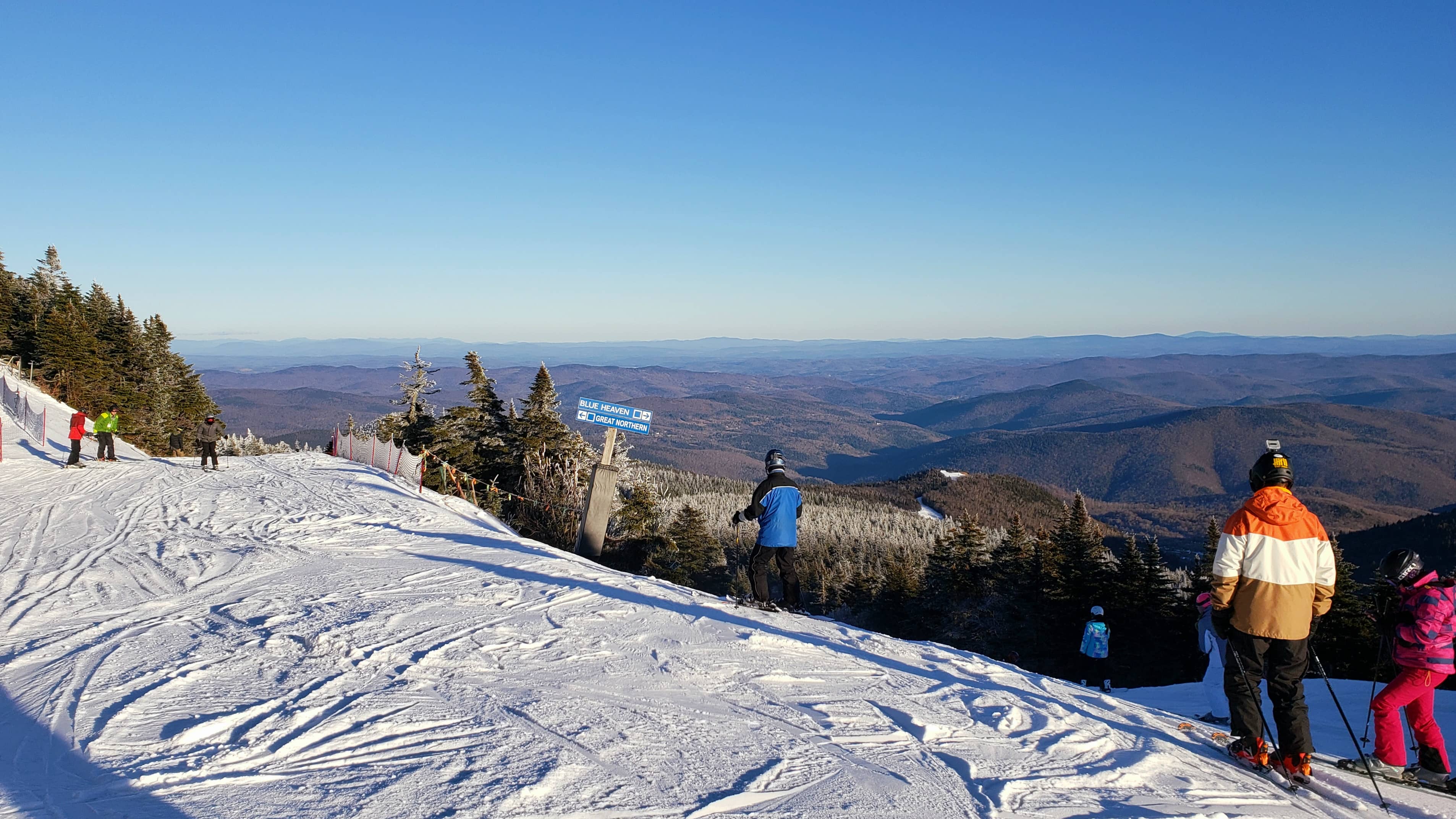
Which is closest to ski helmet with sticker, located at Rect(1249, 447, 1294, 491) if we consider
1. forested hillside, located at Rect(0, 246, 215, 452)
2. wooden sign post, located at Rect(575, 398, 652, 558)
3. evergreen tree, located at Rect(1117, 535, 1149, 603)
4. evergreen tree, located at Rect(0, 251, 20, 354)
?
wooden sign post, located at Rect(575, 398, 652, 558)

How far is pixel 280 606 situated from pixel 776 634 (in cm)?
534

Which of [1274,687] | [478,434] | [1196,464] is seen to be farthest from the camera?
[1196,464]

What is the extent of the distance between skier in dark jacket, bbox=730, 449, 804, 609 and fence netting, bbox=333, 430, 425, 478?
12189 mm

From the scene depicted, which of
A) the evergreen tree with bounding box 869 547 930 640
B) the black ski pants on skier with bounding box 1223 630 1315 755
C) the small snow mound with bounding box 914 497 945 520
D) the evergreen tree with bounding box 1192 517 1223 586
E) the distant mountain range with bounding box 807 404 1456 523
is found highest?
the black ski pants on skier with bounding box 1223 630 1315 755

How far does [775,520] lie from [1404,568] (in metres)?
5.47

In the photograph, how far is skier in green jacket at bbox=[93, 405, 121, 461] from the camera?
2180 centimetres

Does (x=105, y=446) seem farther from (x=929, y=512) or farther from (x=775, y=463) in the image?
(x=929, y=512)

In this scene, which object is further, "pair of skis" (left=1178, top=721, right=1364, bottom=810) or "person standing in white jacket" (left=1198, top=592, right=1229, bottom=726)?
"person standing in white jacket" (left=1198, top=592, right=1229, bottom=726)

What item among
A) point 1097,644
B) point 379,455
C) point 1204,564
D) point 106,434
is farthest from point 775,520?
point 106,434

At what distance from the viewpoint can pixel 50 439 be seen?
26531mm

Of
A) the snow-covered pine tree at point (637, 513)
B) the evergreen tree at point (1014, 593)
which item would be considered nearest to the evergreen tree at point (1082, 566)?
the evergreen tree at point (1014, 593)

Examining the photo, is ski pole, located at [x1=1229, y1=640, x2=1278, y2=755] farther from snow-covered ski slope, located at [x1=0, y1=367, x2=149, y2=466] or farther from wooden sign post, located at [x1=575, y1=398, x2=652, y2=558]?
snow-covered ski slope, located at [x1=0, y1=367, x2=149, y2=466]

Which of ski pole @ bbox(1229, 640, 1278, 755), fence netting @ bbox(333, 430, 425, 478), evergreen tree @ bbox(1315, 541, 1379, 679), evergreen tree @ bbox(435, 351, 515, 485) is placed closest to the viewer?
ski pole @ bbox(1229, 640, 1278, 755)

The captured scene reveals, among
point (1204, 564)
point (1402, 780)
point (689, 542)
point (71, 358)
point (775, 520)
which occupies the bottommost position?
point (689, 542)
